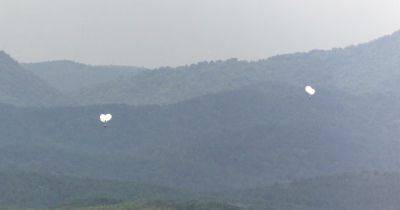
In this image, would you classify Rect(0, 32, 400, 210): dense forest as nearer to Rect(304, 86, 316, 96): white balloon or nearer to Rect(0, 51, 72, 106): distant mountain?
Rect(0, 51, 72, 106): distant mountain

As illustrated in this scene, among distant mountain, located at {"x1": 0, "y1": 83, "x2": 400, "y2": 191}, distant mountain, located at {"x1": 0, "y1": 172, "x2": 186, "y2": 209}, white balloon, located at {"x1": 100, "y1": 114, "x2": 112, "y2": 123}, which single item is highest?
white balloon, located at {"x1": 100, "y1": 114, "x2": 112, "y2": 123}

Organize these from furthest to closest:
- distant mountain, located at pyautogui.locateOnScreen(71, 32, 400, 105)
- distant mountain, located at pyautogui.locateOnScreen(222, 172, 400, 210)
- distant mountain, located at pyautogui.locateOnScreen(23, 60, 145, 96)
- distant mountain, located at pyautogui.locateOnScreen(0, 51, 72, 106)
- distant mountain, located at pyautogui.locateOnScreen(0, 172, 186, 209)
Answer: distant mountain, located at pyautogui.locateOnScreen(23, 60, 145, 96)
distant mountain, located at pyautogui.locateOnScreen(0, 51, 72, 106)
distant mountain, located at pyautogui.locateOnScreen(71, 32, 400, 105)
distant mountain, located at pyautogui.locateOnScreen(0, 172, 186, 209)
distant mountain, located at pyautogui.locateOnScreen(222, 172, 400, 210)

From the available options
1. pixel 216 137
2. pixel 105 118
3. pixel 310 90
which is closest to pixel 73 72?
pixel 105 118

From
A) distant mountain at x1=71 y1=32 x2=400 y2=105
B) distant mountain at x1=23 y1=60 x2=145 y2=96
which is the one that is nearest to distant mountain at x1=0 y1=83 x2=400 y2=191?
distant mountain at x1=71 y1=32 x2=400 y2=105

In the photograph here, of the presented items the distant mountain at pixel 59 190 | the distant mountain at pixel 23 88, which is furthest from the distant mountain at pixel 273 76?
the distant mountain at pixel 59 190

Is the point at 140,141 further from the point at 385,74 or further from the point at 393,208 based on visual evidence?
the point at 393,208

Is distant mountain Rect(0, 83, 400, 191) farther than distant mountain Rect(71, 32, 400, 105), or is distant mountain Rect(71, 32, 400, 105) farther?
distant mountain Rect(71, 32, 400, 105)

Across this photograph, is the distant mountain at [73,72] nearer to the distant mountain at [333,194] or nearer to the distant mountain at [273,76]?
the distant mountain at [273,76]
